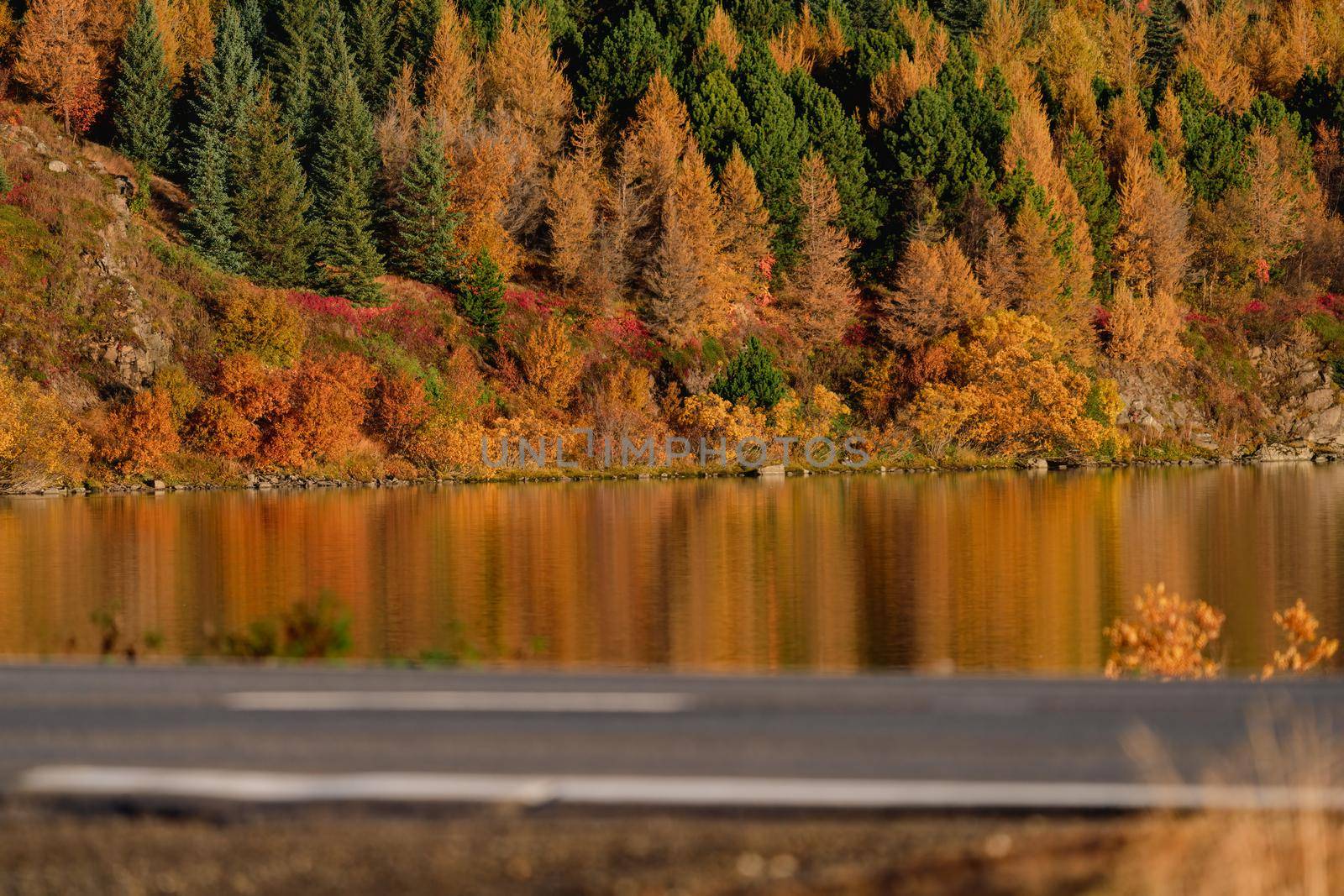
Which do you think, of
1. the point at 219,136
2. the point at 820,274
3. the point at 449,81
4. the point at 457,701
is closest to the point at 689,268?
the point at 820,274

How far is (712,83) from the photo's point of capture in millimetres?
94125

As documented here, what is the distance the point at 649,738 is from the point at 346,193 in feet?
228

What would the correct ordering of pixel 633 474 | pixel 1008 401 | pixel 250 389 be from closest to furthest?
1. pixel 250 389
2. pixel 633 474
3. pixel 1008 401

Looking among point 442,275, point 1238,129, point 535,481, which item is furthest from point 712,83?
point 1238,129

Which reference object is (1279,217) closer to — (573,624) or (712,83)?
(712,83)

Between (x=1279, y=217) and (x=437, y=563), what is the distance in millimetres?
80812

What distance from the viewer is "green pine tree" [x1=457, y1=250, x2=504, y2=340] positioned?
8044cm

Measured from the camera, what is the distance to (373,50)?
101 m

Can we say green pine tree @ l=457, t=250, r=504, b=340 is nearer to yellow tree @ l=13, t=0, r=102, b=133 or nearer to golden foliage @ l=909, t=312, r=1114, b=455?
golden foliage @ l=909, t=312, r=1114, b=455

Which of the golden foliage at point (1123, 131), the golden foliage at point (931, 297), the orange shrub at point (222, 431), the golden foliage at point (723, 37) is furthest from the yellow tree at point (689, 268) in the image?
the golden foliage at point (1123, 131)

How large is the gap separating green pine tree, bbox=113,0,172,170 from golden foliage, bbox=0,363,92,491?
81.8 ft

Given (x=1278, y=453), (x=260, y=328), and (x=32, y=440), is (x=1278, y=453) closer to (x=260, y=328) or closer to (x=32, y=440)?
(x=260, y=328)

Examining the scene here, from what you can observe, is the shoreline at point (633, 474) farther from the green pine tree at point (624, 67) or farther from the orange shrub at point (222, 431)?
the green pine tree at point (624, 67)

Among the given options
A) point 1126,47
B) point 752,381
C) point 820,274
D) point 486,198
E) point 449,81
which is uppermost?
point 1126,47
